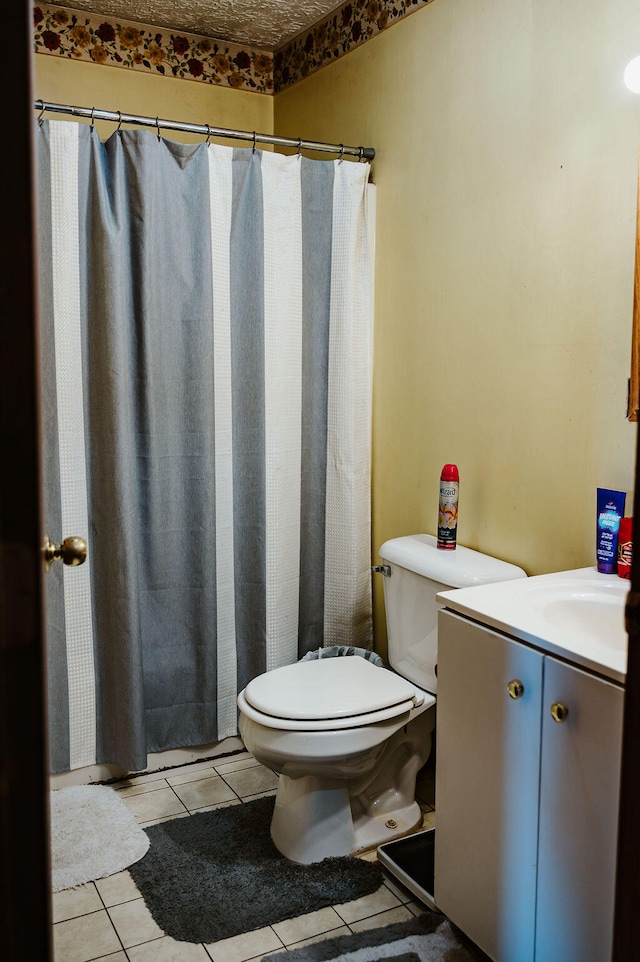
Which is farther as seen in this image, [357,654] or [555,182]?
[357,654]

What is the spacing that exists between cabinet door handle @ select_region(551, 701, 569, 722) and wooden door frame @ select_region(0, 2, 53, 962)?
90 cm

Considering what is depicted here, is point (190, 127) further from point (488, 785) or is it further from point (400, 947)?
point (400, 947)

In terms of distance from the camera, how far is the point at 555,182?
6.36 feet

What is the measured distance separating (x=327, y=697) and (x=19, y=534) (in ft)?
4.41

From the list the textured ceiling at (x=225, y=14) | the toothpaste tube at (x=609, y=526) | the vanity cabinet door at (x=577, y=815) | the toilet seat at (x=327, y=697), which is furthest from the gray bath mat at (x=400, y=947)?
the textured ceiling at (x=225, y=14)

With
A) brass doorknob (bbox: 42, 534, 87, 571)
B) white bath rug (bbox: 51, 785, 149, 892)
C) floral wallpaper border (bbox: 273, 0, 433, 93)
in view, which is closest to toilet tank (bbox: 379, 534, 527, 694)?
white bath rug (bbox: 51, 785, 149, 892)

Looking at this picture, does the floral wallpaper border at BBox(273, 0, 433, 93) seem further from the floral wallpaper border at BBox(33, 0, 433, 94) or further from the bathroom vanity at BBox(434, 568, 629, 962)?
the bathroom vanity at BBox(434, 568, 629, 962)

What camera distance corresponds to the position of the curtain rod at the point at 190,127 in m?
2.16

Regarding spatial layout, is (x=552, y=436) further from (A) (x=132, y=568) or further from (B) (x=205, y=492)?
(A) (x=132, y=568)

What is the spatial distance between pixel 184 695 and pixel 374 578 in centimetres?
71

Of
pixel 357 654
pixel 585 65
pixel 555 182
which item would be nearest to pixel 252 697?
pixel 357 654

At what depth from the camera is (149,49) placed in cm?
288

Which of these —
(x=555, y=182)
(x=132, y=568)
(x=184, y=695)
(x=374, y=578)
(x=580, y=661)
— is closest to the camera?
(x=580, y=661)

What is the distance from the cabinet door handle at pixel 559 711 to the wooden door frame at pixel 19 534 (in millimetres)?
899
